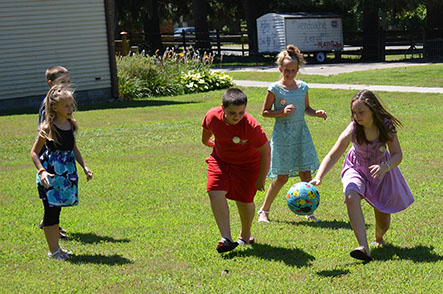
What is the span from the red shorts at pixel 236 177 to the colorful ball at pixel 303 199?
1.29 ft

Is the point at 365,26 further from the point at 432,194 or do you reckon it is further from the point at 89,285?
the point at 89,285

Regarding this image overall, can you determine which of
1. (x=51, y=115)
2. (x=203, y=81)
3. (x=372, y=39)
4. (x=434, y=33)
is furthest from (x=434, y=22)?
(x=51, y=115)

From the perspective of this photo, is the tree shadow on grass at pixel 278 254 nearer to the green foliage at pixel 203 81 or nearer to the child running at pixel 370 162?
the child running at pixel 370 162

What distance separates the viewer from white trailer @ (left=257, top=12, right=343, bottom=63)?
123ft

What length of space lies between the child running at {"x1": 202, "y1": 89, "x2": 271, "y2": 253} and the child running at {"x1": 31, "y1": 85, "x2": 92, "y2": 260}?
121cm

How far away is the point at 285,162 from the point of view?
6.94 m

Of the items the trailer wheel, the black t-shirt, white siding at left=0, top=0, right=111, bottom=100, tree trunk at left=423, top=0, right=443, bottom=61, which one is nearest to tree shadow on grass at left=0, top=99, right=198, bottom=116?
white siding at left=0, top=0, right=111, bottom=100

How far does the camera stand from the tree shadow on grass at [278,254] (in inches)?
219

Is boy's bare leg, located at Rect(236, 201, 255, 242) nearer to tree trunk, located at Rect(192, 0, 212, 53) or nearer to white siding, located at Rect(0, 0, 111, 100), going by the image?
white siding, located at Rect(0, 0, 111, 100)

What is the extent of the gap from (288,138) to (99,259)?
2.38 meters

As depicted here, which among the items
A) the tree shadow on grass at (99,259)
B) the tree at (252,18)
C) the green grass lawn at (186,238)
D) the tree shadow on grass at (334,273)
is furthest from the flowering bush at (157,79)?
the tree at (252,18)

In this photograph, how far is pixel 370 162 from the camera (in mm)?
5613

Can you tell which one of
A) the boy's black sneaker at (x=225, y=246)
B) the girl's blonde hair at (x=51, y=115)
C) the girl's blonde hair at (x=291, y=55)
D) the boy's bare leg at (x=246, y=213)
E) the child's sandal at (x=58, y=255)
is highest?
the girl's blonde hair at (x=291, y=55)

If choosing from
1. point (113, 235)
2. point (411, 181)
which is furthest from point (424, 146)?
point (113, 235)
